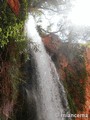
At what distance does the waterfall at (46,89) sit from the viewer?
11094mm

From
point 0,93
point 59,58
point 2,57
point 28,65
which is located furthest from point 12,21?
point 59,58

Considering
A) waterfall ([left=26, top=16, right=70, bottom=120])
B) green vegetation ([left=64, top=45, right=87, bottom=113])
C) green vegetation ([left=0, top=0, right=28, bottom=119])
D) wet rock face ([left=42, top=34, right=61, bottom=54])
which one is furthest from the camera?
wet rock face ([left=42, top=34, right=61, bottom=54])

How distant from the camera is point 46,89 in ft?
40.0

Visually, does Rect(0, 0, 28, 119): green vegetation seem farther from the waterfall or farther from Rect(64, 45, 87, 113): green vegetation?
Rect(64, 45, 87, 113): green vegetation

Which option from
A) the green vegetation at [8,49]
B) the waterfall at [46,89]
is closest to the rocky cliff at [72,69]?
the waterfall at [46,89]

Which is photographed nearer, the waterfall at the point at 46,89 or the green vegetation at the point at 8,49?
the green vegetation at the point at 8,49

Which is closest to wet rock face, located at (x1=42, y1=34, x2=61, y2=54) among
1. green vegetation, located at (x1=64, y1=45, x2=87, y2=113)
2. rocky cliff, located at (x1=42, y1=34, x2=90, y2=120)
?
→ rocky cliff, located at (x1=42, y1=34, x2=90, y2=120)

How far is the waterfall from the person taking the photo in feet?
36.4

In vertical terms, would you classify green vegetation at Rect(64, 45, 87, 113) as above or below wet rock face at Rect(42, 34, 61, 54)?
below

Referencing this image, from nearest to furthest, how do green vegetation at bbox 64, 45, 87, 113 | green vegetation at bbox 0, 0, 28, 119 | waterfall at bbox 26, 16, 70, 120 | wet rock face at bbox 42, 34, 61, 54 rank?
green vegetation at bbox 0, 0, 28, 119
waterfall at bbox 26, 16, 70, 120
green vegetation at bbox 64, 45, 87, 113
wet rock face at bbox 42, 34, 61, 54

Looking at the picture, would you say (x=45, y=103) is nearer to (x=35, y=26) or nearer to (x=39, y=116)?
(x=39, y=116)

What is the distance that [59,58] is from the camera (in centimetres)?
1608

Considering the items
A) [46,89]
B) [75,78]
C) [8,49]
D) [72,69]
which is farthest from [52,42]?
[8,49]

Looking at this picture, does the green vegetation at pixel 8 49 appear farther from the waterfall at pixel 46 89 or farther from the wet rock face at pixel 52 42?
the wet rock face at pixel 52 42
